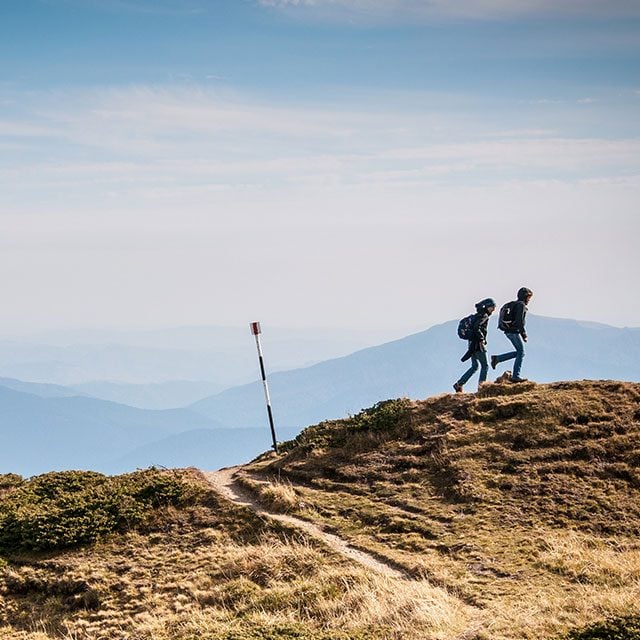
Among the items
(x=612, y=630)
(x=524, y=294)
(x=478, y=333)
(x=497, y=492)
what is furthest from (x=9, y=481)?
(x=612, y=630)

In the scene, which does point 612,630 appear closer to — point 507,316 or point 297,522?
point 297,522

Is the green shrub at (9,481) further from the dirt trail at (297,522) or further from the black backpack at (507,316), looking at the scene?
the black backpack at (507,316)

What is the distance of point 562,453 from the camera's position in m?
22.6

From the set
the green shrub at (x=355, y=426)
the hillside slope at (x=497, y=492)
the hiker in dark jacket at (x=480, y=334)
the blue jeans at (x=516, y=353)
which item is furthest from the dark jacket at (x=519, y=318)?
the green shrub at (x=355, y=426)

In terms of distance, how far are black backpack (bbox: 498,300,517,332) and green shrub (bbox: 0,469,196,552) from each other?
46.9ft

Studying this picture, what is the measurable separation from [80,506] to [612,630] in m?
16.9

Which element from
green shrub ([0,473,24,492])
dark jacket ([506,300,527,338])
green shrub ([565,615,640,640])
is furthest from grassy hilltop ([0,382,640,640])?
dark jacket ([506,300,527,338])

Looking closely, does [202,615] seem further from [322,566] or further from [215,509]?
[215,509]

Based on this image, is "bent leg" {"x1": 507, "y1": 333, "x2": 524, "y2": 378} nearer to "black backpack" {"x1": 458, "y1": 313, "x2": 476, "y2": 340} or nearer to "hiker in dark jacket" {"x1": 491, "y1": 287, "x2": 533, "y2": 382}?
"hiker in dark jacket" {"x1": 491, "y1": 287, "x2": 533, "y2": 382}

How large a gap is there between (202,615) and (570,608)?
303 inches

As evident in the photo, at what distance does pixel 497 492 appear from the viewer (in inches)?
822

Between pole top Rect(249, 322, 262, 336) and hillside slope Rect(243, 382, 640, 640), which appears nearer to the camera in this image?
hillside slope Rect(243, 382, 640, 640)

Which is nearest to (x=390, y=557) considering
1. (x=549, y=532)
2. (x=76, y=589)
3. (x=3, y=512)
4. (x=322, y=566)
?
(x=322, y=566)

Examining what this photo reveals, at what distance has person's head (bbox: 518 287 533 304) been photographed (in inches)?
1112
